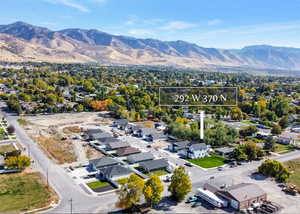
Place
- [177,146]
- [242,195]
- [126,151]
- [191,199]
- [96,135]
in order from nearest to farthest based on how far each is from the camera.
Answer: [242,195] → [191,199] → [126,151] → [177,146] → [96,135]

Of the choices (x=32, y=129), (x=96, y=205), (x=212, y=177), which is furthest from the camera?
(x=32, y=129)

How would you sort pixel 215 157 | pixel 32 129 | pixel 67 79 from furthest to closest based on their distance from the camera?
pixel 67 79 → pixel 32 129 → pixel 215 157

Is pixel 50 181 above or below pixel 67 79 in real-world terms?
below

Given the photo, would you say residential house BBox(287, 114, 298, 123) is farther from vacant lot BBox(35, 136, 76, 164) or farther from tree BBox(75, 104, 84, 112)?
tree BBox(75, 104, 84, 112)

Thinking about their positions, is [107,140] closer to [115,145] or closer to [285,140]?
[115,145]

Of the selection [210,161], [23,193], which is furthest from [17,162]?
[210,161]

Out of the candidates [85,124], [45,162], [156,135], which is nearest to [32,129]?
[85,124]

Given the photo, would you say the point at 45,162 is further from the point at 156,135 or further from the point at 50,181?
the point at 156,135
